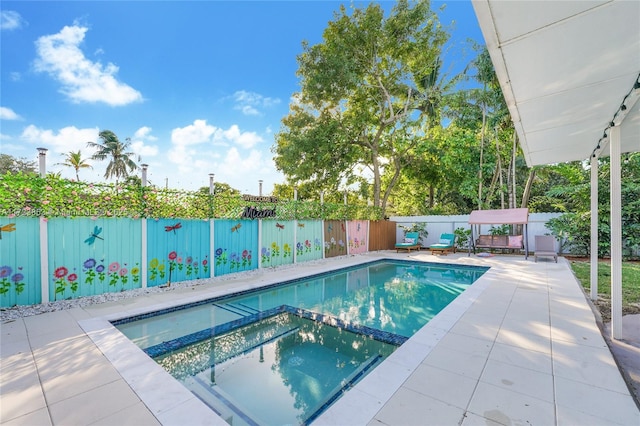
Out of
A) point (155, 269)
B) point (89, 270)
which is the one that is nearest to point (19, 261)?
point (89, 270)

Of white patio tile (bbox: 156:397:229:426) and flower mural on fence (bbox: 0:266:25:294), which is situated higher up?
flower mural on fence (bbox: 0:266:25:294)

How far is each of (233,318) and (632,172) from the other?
15355 mm

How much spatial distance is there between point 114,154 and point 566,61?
35635mm

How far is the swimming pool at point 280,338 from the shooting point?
265cm

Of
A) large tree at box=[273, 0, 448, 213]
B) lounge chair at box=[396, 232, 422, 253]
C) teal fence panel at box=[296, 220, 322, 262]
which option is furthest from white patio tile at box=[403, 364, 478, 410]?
large tree at box=[273, 0, 448, 213]

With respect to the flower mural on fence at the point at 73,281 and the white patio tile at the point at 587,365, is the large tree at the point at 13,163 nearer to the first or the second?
the flower mural on fence at the point at 73,281

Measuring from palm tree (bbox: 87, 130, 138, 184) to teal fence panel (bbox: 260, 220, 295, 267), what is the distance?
93.2ft

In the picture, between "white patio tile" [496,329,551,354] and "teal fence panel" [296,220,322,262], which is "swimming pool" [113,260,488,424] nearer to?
"white patio tile" [496,329,551,354]

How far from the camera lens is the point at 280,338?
396 cm

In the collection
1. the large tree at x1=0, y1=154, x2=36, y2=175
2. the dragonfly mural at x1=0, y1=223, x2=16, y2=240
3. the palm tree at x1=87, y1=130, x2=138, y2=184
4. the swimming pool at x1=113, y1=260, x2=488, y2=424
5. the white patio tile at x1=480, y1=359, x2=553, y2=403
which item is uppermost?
the palm tree at x1=87, y1=130, x2=138, y2=184

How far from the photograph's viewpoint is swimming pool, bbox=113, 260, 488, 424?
104 inches

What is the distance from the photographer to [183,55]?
384 inches

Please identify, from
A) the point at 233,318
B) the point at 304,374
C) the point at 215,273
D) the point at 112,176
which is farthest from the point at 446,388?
the point at 112,176

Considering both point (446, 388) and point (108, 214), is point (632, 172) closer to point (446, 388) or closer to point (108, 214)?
point (446, 388)
